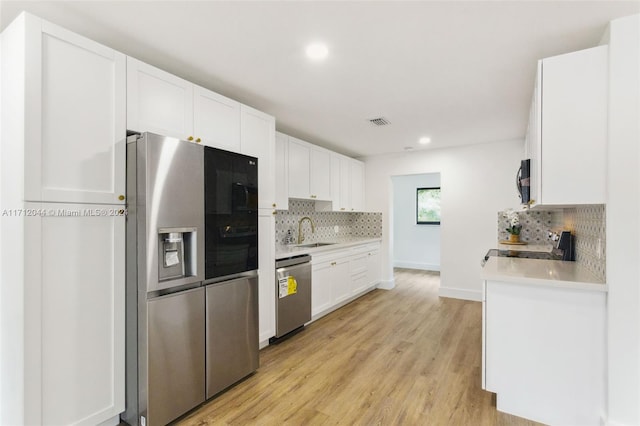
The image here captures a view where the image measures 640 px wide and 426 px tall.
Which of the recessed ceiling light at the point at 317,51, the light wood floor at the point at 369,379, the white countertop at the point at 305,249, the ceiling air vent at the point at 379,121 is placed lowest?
the light wood floor at the point at 369,379

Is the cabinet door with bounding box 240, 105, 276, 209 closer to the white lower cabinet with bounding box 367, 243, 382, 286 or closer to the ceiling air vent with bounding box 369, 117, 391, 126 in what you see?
the ceiling air vent with bounding box 369, 117, 391, 126

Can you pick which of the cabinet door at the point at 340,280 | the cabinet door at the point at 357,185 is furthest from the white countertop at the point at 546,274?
the cabinet door at the point at 357,185

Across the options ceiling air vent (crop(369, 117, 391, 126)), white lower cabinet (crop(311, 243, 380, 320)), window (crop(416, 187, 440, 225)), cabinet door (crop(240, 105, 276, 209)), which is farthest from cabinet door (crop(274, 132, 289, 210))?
window (crop(416, 187, 440, 225))

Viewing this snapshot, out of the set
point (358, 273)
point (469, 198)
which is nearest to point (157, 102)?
point (358, 273)

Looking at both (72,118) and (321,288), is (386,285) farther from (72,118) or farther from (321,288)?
(72,118)

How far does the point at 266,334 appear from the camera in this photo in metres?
3.04

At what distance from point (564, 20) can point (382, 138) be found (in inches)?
109

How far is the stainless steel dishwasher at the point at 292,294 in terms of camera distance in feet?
10.4

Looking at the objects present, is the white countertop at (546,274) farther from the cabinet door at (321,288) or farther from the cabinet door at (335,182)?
the cabinet door at (335,182)

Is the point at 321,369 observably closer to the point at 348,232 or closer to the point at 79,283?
the point at 79,283

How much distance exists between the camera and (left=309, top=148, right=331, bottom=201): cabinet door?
14.1 feet

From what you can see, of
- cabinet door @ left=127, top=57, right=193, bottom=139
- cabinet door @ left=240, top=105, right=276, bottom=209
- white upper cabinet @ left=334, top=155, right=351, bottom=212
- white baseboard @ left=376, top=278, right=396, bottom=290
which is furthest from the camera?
white baseboard @ left=376, top=278, right=396, bottom=290

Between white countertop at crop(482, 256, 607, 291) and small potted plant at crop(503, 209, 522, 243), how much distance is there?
179 cm

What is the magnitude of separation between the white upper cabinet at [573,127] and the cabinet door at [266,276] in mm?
2195
